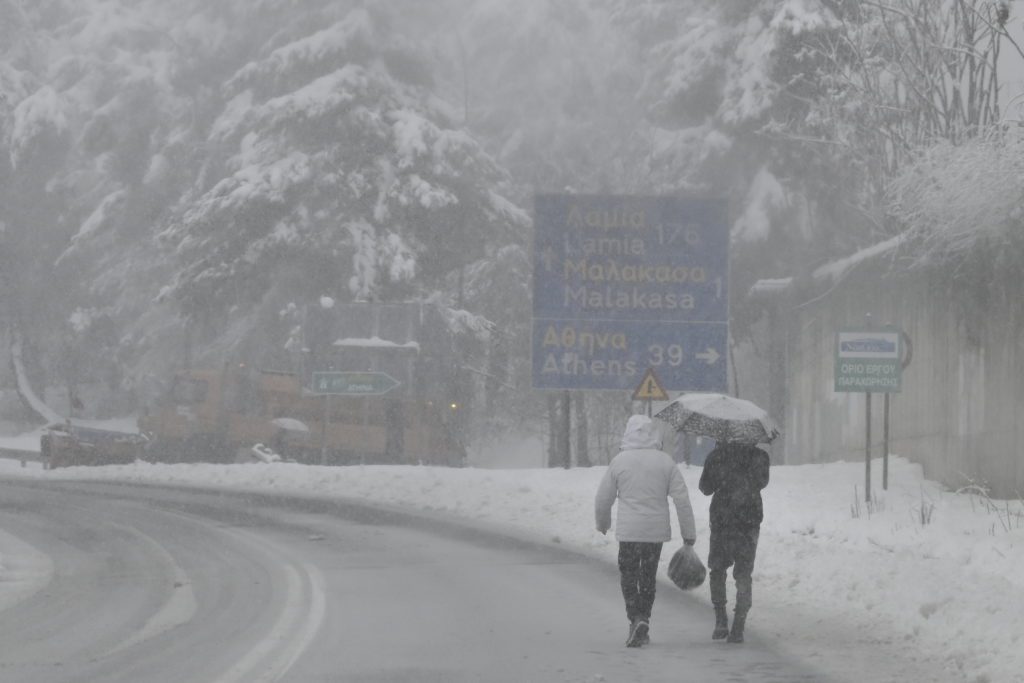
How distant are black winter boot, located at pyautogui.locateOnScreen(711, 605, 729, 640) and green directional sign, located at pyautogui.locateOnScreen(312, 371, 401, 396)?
22094mm

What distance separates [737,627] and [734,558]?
55cm

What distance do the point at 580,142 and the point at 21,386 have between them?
79.8 ft

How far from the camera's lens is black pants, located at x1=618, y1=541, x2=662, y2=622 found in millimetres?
11383

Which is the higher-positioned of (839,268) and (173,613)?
(839,268)

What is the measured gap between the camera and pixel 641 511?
37.6ft

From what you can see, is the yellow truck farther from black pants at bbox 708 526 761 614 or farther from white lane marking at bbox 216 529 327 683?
black pants at bbox 708 526 761 614

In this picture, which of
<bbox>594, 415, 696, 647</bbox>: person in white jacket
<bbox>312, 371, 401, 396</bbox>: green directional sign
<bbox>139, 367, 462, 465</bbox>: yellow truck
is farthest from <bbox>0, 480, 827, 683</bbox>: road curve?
<bbox>139, 367, 462, 465</bbox>: yellow truck

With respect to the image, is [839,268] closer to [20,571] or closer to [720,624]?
[20,571]

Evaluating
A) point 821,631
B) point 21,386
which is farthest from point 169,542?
point 21,386

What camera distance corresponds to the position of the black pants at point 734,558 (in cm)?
1167

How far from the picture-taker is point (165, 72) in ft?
174

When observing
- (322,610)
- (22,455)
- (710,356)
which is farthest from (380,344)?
(322,610)

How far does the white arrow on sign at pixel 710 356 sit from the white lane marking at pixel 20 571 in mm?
11755

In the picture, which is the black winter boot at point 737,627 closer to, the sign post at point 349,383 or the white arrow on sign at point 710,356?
the white arrow on sign at point 710,356
